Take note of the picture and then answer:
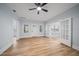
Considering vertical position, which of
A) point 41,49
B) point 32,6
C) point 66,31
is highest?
point 32,6

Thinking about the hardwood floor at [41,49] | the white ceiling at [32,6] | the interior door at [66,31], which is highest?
the white ceiling at [32,6]

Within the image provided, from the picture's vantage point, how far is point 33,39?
5.84 feet

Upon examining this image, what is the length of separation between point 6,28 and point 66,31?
131cm

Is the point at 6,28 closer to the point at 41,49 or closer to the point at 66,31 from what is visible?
the point at 41,49

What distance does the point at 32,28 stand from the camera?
1520 mm

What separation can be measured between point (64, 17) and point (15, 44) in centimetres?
133

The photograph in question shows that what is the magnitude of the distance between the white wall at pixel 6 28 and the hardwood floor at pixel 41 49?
125 mm

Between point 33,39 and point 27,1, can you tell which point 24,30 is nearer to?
point 33,39

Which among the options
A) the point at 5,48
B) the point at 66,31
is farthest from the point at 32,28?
the point at 66,31

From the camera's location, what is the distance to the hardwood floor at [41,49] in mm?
1380

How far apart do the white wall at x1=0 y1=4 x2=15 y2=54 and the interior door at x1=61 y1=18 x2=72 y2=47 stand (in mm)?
1080

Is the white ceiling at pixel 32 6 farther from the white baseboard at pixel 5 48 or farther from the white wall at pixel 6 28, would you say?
the white baseboard at pixel 5 48

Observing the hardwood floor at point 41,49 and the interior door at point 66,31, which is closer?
the hardwood floor at point 41,49

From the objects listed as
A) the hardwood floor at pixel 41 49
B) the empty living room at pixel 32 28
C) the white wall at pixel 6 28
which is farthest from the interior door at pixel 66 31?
the white wall at pixel 6 28
